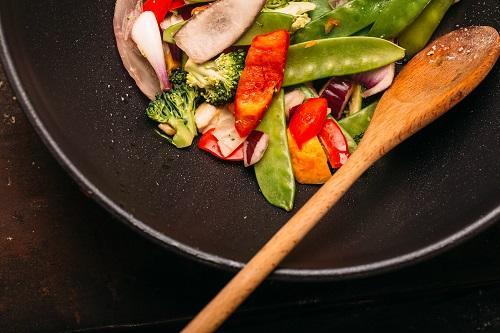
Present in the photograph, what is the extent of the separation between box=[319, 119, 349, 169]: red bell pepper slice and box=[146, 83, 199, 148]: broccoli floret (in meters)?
0.41

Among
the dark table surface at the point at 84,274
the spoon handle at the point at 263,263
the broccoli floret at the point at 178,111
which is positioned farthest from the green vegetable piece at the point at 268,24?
the dark table surface at the point at 84,274

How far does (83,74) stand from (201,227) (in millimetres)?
571

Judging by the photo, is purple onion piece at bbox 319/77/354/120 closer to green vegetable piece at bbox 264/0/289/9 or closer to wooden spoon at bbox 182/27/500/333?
wooden spoon at bbox 182/27/500/333

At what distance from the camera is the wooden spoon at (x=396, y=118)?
1.65m

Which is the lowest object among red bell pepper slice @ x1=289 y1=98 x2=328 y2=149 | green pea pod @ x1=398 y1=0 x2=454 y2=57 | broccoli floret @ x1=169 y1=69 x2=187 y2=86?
red bell pepper slice @ x1=289 y1=98 x2=328 y2=149

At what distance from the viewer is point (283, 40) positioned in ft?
6.75

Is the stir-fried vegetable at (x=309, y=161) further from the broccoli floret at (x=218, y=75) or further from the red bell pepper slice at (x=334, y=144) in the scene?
the broccoli floret at (x=218, y=75)

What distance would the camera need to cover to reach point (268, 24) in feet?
6.93

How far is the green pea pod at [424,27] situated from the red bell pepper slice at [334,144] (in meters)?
0.40

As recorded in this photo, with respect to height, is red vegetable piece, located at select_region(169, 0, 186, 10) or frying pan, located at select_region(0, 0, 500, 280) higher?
red vegetable piece, located at select_region(169, 0, 186, 10)

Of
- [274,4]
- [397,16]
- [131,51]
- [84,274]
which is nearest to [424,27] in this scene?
[397,16]

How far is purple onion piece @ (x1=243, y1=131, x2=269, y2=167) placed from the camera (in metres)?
2.08

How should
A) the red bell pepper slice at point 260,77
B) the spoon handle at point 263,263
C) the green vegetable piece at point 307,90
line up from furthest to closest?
the green vegetable piece at point 307,90 < the red bell pepper slice at point 260,77 < the spoon handle at point 263,263

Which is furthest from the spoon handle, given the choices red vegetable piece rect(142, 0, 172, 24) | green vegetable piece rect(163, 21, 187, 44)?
red vegetable piece rect(142, 0, 172, 24)
